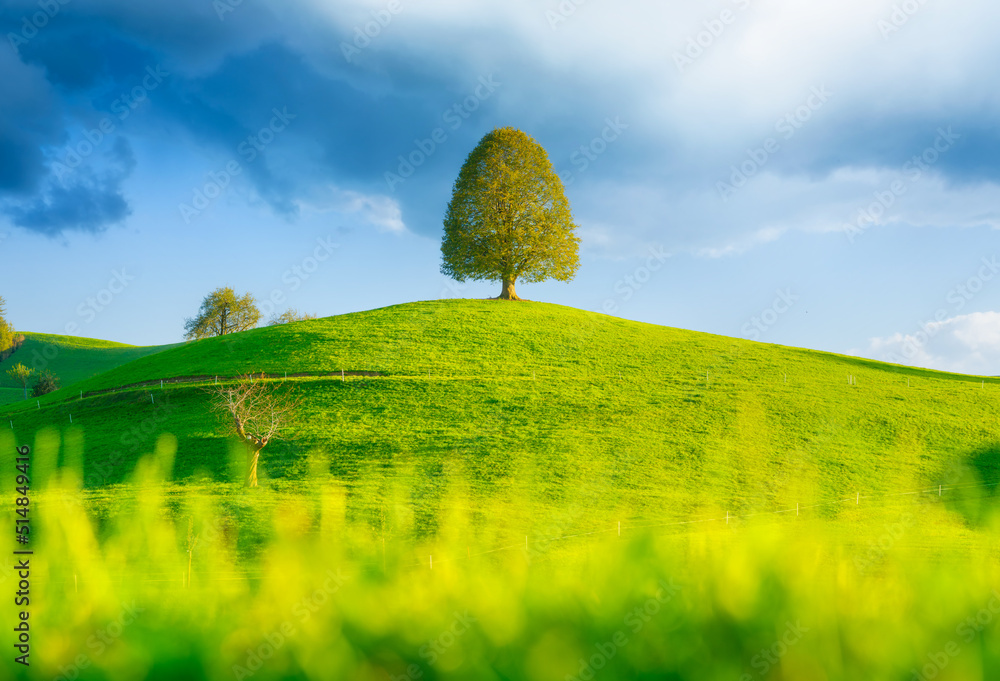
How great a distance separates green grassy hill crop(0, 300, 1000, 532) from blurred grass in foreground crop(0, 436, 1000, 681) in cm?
2433

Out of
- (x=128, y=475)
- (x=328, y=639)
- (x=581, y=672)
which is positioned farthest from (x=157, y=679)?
(x=128, y=475)

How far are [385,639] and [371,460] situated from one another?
126ft

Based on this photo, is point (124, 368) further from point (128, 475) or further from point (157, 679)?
point (157, 679)

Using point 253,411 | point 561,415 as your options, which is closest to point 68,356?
point 253,411

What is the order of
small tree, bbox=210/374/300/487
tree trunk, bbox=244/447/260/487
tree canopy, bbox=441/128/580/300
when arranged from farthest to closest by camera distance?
tree canopy, bbox=441/128/580/300 → small tree, bbox=210/374/300/487 → tree trunk, bbox=244/447/260/487

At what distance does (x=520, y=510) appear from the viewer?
1118 inches

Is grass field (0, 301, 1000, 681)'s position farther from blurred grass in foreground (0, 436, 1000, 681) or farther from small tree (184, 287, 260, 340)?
small tree (184, 287, 260, 340)

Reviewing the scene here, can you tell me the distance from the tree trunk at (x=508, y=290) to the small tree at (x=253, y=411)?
35.6 meters

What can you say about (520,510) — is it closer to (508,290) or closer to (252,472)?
(252,472)

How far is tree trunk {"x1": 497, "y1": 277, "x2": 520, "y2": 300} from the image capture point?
261ft

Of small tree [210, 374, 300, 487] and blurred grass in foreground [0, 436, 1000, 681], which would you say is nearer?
blurred grass in foreground [0, 436, 1000, 681]

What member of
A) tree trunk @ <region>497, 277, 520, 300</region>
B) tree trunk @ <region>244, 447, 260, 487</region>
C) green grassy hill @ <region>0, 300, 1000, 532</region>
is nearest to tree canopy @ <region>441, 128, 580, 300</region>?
tree trunk @ <region>497, 277, 520, 300</region>

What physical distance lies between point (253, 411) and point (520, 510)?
2341cm

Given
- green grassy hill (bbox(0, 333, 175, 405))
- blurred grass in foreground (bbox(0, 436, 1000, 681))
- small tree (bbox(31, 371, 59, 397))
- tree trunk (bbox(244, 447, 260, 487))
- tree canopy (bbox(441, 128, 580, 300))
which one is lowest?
tree trunk (bbox(244, 447, 260, 487))
